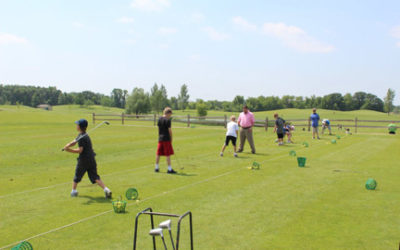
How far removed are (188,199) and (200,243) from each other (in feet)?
9.15

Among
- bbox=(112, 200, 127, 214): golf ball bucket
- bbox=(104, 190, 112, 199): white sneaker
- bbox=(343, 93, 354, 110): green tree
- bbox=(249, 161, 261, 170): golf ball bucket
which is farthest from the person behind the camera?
bbox=(343, 93, 354, 110): green tree

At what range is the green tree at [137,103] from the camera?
10094 centimetres

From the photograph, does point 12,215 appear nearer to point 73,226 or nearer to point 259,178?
point 73,226

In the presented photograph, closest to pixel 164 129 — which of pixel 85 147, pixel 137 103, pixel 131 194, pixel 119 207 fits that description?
pixel 85 147

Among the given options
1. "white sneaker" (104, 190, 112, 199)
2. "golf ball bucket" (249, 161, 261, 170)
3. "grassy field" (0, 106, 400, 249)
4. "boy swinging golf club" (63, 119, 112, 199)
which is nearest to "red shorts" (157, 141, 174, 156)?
"grassy field" (0, 106, 400, 249)

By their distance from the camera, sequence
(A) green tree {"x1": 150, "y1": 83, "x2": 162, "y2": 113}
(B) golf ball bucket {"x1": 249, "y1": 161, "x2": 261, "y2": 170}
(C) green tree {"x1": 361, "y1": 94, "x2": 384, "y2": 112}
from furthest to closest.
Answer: (C) green tree {"x1": 361, "y1": 94, "x2": 384, "y2": 112}
(A) green tree {"x1": 150, "y1": 83, "x2": 162, "y2": 113}
(B) golf ball bucket {"x1": 249, "y1": 161, "x2": 261, "y2": 170}

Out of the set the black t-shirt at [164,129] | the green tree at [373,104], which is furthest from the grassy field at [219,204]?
the green tree at [373,104]

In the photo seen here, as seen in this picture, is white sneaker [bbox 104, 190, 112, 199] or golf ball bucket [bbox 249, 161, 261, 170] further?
golf ball bucket [bbox 249, 161, 261, 170]

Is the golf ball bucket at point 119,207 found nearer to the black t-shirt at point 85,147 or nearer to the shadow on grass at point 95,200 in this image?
the shadow on grass at point 95,200

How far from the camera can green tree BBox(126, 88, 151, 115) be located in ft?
331

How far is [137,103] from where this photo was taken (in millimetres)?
100312

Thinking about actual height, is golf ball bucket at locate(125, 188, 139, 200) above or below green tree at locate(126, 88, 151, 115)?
below

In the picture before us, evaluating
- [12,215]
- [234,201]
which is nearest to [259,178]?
[234,201]

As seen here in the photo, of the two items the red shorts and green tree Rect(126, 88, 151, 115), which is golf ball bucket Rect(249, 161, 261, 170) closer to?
the red shorts
